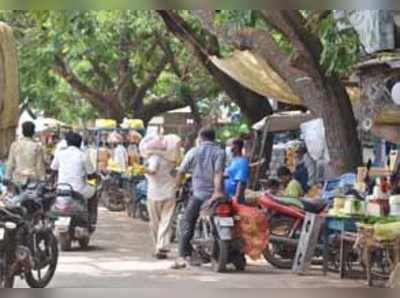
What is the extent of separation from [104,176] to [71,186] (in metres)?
8.30

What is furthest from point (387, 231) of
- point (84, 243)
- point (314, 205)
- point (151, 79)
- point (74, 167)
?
point (151, 79)

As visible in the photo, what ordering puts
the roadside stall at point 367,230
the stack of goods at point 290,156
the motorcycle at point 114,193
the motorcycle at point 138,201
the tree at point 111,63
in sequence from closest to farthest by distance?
the roadside stall at point 367,230
the motorcycle at point 138,201
the stack of goods at point 290,156
the motorcycle at point 114,193
the tree at point 111,63

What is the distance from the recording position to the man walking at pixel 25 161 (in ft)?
32.7

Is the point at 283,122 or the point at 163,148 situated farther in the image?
the point at 283,122

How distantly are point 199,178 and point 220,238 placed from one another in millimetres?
765

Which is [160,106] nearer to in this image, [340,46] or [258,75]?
[258,75]

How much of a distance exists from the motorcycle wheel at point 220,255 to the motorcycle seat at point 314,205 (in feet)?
3.19

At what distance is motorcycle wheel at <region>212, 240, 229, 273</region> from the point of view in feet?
31.2

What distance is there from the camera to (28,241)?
7910 millimetres

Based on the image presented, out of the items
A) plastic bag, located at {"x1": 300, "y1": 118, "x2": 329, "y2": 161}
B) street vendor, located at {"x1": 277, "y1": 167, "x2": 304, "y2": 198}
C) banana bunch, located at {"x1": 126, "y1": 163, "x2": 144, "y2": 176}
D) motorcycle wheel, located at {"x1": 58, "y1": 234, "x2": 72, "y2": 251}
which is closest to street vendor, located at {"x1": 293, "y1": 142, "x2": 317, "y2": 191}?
plastic bag, located at {"x1": 300, "y1": 118, "x2": 329, "y2": 161}

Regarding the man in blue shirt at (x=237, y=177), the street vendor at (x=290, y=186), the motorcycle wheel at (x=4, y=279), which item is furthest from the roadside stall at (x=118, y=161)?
the motorcycle wheel at (x=4, y=279)

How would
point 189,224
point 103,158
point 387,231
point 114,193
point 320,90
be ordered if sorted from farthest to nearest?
1. point 103,158
2. point 114,193
3. point 320,90
4. point 189,224
5. point 387,231

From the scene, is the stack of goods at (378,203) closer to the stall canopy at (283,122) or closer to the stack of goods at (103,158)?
the stall canopy at (283,122)

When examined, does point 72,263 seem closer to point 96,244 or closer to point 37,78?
point 96,244
